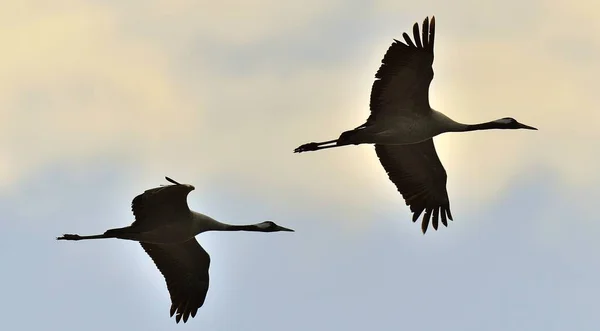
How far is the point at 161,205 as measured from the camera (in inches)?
1289

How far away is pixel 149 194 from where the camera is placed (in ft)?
106

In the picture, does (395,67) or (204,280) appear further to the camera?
(204,280)

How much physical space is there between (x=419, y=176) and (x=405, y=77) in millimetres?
4226

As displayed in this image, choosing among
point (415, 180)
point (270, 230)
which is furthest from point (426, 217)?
point (270, 230)

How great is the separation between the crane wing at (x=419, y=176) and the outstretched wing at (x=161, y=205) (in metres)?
5.18

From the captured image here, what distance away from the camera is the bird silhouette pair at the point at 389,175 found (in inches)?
1273

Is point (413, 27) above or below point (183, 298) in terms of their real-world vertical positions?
above

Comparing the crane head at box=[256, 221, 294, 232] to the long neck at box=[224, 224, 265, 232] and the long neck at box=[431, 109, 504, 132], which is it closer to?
the long neck at box=[224, 224, 265, 232]

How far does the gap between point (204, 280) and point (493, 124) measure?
7.26 m

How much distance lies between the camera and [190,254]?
35.2 metres

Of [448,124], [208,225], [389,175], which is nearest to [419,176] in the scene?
[389,175]

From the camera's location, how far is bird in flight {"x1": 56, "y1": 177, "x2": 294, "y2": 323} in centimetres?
3259

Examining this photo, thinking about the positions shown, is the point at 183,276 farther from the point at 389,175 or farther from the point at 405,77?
the point at 405,77

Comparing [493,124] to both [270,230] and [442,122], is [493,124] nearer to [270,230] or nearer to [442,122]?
[442,122]
